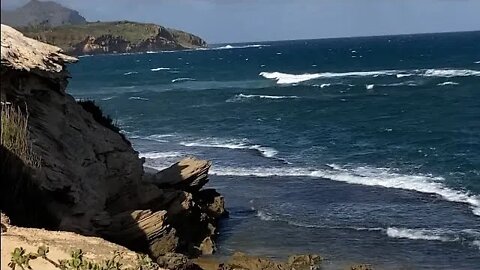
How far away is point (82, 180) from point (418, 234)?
450 inches

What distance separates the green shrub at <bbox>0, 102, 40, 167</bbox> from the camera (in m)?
13.5

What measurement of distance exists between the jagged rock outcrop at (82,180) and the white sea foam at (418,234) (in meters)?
6.04

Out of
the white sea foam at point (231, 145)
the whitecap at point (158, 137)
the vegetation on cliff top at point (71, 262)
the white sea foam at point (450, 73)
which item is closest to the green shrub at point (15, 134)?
the vegetation on cliff top at point (71, 262)

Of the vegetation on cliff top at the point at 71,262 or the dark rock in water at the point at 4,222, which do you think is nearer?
the vegetation on cliff top at the point at 71,262

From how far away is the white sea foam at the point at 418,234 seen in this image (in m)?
22.8

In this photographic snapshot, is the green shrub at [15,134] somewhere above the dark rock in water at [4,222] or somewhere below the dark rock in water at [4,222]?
above

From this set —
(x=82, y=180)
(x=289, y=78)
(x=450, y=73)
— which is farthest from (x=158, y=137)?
(x=289, y=78)

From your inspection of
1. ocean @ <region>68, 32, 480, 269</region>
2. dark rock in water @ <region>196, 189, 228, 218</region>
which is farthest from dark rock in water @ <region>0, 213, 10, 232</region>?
dark rock in water @ <region>196, 189, 228, 218</region>

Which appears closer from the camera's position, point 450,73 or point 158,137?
point 158,137

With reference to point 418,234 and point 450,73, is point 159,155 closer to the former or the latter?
point 418,234

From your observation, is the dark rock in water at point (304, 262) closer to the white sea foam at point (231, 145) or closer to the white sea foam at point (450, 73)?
the white sea foam at point (231, 145)

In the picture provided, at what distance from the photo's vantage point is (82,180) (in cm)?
1809

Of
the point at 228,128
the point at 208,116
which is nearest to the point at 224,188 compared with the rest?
the point at 228,128

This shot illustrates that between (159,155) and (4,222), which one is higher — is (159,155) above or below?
below
